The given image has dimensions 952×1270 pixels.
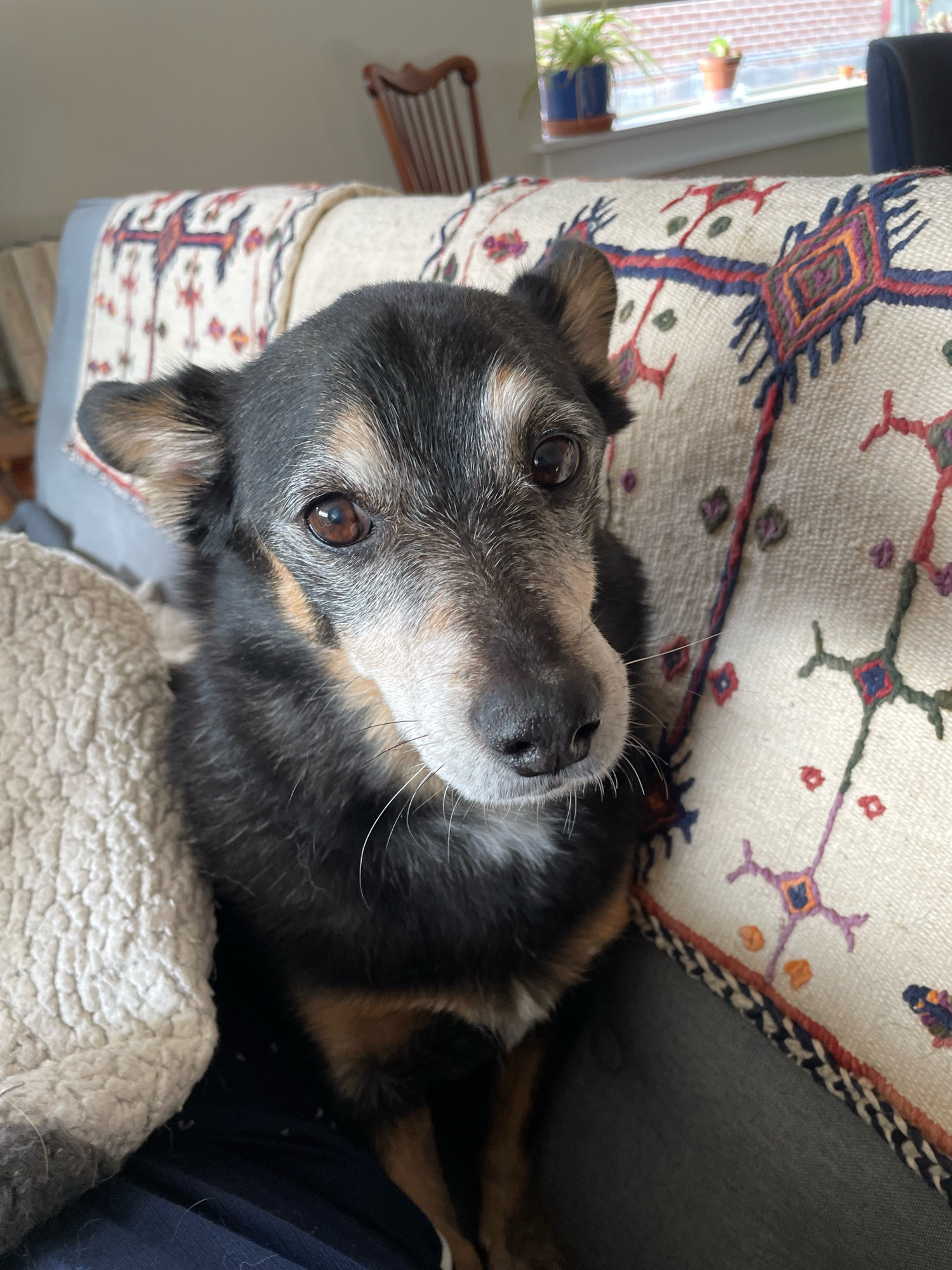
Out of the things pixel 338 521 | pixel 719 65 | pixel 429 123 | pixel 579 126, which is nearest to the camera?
pixel 338 521

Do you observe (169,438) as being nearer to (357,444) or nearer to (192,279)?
(357,444)

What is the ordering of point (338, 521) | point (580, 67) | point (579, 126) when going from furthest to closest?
point (579, 126) < point (580, 67) < point (338, 521)

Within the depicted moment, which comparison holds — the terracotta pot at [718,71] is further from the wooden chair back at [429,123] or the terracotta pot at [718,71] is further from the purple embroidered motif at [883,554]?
the purple embroidered motif at [883,554]

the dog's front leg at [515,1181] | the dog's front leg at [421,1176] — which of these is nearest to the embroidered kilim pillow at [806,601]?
the dog's front leg at [515,1181]

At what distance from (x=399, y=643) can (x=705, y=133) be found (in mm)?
4843

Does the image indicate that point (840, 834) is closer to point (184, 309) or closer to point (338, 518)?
point (338, 518)

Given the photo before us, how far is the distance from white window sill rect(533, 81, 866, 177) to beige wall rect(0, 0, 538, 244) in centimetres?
53

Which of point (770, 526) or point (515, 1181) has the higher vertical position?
point (770, 526)

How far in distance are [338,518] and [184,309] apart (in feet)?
4.84

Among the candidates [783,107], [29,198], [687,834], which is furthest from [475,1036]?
[783,107]

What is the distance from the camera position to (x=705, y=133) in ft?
15.2

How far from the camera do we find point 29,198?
10.4 feet

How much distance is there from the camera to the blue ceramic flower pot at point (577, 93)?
13.5 ft

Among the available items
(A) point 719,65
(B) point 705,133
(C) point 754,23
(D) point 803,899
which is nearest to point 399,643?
(D) point 803,899
